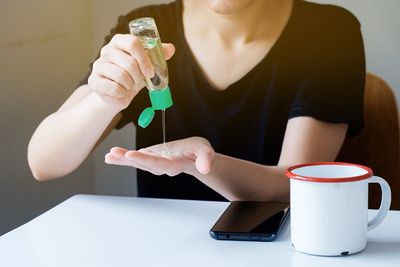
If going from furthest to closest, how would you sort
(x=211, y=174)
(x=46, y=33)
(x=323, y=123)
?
(x=46, y=33), (x=323, y=123), (x=211, y=174)

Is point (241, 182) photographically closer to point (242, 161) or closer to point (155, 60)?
point (242, 161)

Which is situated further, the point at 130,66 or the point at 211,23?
the point at 211,23

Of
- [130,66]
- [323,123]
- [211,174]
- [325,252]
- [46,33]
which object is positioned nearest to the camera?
[325,252]

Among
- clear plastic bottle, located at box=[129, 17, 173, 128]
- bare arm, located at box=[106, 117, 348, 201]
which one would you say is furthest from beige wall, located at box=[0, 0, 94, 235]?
clear plastic bottle, located at box=[129, 17, 173, 128]

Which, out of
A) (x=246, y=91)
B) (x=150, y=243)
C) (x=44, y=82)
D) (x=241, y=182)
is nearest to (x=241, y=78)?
(x=246, y=91)

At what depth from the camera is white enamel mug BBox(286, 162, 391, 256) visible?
73 cm

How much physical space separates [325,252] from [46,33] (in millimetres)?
825

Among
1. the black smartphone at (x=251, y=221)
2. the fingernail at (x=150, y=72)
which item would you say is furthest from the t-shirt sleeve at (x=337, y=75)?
the fingernail at (x=150, y=72)

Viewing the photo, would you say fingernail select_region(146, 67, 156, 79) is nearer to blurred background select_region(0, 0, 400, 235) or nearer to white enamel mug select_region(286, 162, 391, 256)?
white enamel mug select_region(286, 162, 391, 256)

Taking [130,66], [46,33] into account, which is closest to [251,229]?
[130,66]

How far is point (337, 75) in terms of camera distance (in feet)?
4.07

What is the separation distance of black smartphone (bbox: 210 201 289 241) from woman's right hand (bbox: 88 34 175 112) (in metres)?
0.22

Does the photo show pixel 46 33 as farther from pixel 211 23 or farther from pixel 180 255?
pixel 180 255

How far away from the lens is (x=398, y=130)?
4.06ft
